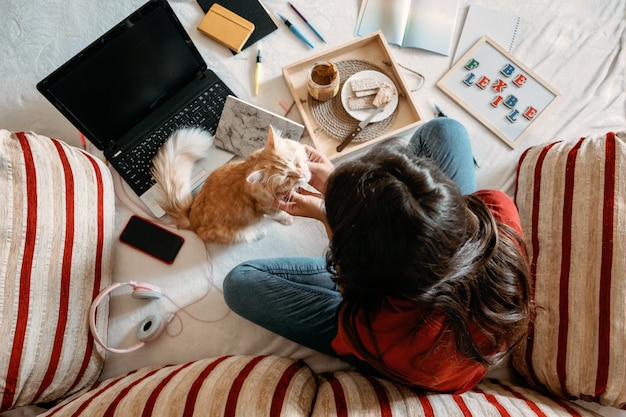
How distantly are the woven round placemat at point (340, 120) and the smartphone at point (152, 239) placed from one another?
0.53 m

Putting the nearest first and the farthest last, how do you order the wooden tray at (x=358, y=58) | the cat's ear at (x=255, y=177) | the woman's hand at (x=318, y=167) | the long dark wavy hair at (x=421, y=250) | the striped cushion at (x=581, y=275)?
1. the long dark wavy hair at (x=421, y=250)
2. the striped cushion at (x=581, y=275)
3. the cat's ear at (x=255, y=177)
4. the woman's hand at (x=318, y=167)
5. the wooden tray at (x=358, y=58)

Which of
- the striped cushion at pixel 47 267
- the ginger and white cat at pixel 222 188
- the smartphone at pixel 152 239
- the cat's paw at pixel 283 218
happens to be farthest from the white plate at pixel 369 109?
the striped cushion at pixel 47 267

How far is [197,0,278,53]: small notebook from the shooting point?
1.23m

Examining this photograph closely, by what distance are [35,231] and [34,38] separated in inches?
27.4

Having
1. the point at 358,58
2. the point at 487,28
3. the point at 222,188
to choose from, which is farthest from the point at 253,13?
the point at 487,28

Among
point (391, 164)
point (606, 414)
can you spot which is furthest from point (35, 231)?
point (606, 414)

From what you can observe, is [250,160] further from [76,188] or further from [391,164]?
[391,164]

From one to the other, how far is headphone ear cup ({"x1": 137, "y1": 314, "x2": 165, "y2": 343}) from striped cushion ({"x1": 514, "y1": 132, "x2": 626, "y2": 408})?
88cm

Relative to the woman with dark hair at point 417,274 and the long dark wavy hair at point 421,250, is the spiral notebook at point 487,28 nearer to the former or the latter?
the woman with dark hair at point 417,274

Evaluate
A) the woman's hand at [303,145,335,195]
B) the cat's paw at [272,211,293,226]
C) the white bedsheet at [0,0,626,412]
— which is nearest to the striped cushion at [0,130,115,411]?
the white bedsheet at [0,0,626,412]

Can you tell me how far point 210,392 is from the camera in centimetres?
74

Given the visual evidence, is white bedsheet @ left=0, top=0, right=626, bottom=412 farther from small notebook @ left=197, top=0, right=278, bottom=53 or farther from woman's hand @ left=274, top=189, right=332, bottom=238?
woman's hand @ left=274, top=189, right=332, bottom=238

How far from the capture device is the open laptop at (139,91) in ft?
3.02

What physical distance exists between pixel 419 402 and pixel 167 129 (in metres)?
0.95
